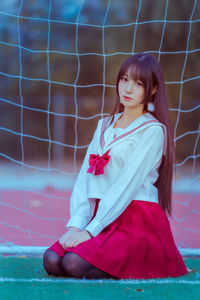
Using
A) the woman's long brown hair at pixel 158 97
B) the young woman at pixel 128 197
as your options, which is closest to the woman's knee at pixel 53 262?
the young woman at pixel 128 197

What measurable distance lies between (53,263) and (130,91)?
26.5 inches

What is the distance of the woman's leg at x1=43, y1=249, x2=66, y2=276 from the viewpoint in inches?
66.9

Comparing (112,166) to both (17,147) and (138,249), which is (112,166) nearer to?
(138,249)

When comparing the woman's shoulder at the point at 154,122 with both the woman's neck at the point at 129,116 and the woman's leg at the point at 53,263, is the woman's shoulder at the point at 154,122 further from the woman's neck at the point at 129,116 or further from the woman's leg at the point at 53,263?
the woman's leg at the point at 53,263

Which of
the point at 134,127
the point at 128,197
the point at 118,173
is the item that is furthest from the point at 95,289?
the point at 134,127

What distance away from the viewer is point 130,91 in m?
1.79

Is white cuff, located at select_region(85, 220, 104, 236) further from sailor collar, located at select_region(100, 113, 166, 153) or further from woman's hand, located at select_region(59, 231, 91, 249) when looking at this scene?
sailor collar, located at select_region(100, 113, 166, 153)

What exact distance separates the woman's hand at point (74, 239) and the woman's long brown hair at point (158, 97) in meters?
0.35

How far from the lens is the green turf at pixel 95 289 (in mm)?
1526

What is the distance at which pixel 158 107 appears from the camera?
183 centimetres

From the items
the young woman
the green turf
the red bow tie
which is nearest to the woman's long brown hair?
the young woman

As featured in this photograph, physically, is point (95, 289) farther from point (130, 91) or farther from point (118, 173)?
point (130, 91)

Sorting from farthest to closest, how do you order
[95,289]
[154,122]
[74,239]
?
1. [154,122]
2. [74,239]
3. [95,289]

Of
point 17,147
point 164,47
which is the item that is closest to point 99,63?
point 164,47
